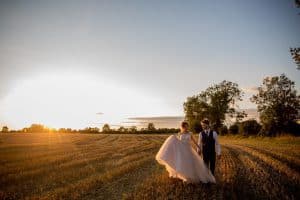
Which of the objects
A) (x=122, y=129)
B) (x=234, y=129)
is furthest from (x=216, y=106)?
(x=122, y=129)

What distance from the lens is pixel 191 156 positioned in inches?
471

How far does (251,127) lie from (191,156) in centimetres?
5276

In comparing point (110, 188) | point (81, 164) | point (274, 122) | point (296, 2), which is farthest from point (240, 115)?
point (110, 188)

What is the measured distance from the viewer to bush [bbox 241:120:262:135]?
5988cm

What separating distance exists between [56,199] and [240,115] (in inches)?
2754

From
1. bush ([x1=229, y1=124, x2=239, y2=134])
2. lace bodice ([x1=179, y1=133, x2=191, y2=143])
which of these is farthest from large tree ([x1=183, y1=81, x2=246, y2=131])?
lace bodice ([x1=179, y1=133, x2=191, y2=143])

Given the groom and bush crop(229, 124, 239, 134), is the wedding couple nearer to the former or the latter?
the groom

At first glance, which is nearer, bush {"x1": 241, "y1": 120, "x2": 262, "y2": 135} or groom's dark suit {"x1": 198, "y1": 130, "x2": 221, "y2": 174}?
groom's dark suit {"x1": 198, "y1": 130, "x2": 221, "y2": 174}

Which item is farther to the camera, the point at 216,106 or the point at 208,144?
the point at 216,106

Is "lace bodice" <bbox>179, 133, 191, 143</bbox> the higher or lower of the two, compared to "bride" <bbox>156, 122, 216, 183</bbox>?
higher

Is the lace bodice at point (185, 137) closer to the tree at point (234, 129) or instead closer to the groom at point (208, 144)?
the groom at point (208, 144)

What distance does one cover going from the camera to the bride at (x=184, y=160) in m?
11.5

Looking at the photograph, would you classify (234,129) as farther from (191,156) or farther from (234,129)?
(191,156)

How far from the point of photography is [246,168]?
15.2 metres
